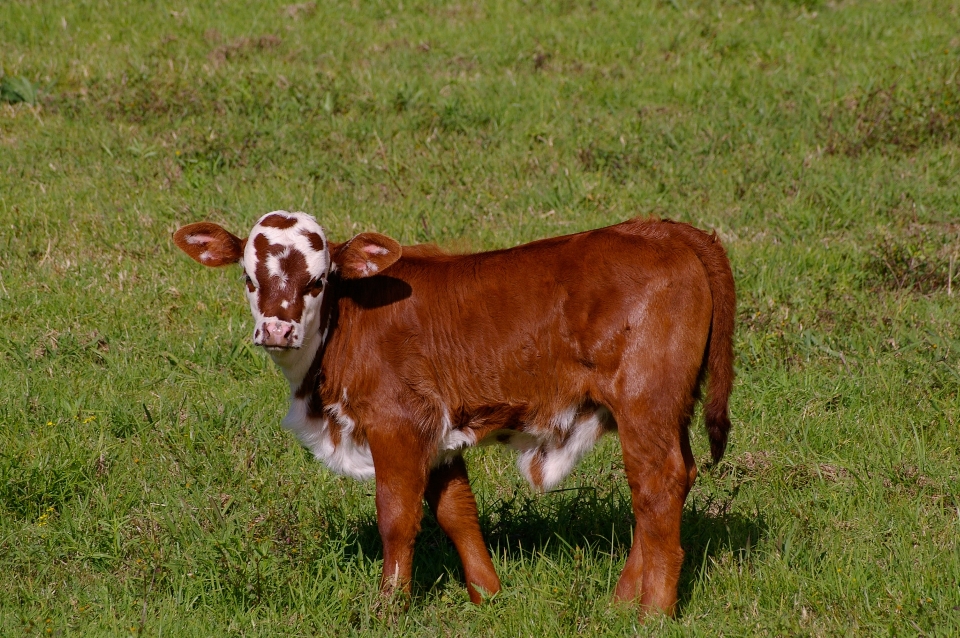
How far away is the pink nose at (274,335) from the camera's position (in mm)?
4984

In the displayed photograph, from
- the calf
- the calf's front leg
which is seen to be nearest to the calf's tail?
the calf

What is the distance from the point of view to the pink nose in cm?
498

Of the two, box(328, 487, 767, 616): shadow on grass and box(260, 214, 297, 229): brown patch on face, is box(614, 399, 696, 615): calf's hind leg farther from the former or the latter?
box(260, 214, 297, 229): brown patch on face

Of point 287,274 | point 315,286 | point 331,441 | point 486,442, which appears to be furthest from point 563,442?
point 287,274

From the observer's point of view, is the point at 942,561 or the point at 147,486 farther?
the point at 147,486

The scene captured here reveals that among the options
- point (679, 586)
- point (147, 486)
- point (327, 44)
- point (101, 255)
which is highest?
point (327, 44)

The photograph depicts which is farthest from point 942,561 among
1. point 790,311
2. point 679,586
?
point 790,311

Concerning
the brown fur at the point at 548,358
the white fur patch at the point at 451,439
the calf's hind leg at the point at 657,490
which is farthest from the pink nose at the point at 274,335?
the calf's hind leg at the point at 657,490

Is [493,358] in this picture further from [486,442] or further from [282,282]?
[282,282]

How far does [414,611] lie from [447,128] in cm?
683

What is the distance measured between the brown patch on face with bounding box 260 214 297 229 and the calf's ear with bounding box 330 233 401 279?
0.99 feet

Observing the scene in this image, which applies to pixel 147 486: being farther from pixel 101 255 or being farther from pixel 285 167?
pixel 285 167

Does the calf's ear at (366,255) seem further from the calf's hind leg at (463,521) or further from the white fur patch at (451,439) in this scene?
the calf's hind leg at (463,521)

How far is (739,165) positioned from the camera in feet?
35.1
